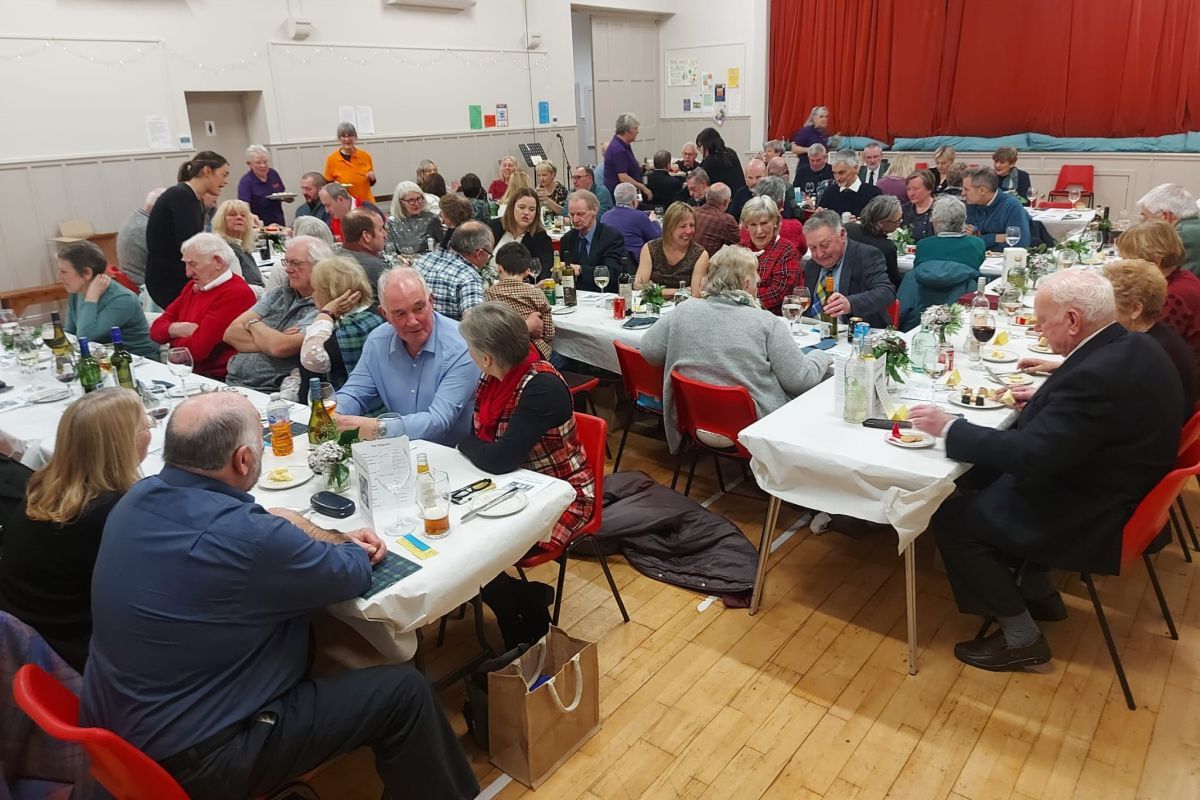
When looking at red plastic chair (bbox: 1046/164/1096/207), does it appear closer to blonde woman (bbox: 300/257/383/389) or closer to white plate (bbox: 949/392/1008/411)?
white plate (bbox: 949/392/1008/411)

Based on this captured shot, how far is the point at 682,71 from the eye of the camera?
14078 millimetres

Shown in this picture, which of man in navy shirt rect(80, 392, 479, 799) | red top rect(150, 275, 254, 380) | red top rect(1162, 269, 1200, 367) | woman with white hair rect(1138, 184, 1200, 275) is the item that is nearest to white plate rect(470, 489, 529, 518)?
man in navy shirt rect(80, 392, 479, 799)

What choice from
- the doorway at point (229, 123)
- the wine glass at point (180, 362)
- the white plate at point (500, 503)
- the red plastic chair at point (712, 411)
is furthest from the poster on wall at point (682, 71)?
the white plate at point (500, 503)

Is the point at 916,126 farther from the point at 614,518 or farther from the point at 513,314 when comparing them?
the point at 513,314

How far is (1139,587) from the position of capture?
135 inches

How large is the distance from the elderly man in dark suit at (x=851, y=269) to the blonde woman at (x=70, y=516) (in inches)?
136

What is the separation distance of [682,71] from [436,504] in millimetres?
13238

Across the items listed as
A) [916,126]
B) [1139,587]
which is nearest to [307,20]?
[916,126]

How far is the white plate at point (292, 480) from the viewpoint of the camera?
2.62 metres

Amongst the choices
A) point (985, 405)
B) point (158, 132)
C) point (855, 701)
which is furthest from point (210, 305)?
point (158, 132)

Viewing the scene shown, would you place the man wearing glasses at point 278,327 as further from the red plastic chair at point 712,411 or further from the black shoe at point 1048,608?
the black shoe at point 1048,608

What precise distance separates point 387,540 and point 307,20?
9192 mm

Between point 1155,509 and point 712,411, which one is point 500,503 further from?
point 1155,509

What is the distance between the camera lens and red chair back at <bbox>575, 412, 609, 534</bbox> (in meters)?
2.95
